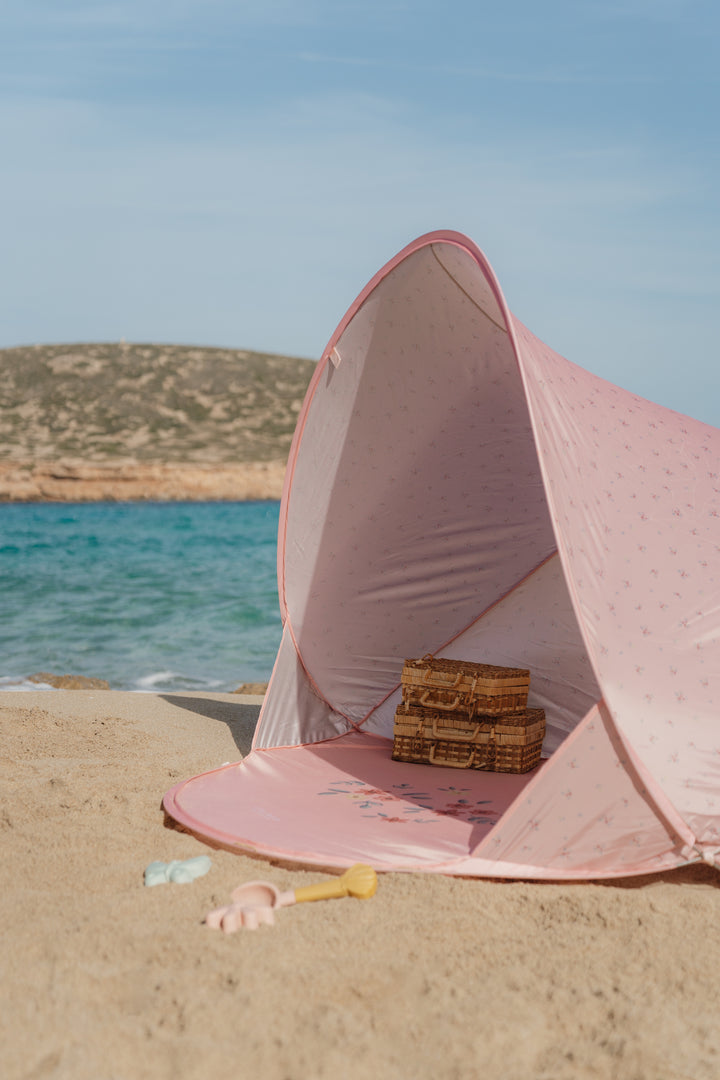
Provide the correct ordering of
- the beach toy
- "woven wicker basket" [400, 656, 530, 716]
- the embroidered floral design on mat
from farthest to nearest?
"woven wicker basket" [400, 656, 530, 716] < the embroidered floral design on mat < the beach toy

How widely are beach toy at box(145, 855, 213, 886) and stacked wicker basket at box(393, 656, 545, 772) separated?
5.45ft

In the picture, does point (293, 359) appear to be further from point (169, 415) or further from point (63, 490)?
point (63, 490)

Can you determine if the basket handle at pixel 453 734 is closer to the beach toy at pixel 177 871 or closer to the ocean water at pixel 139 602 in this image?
the beach toy at pixel 177 871

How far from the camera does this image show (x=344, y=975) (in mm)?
2275

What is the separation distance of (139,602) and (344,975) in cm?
1048

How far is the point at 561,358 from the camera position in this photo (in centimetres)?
374

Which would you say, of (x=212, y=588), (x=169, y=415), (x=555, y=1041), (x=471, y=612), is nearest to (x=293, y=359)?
(x=169, y=415)

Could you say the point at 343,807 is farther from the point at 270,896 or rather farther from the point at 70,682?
the point at 70,682

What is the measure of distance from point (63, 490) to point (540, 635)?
26996 mm

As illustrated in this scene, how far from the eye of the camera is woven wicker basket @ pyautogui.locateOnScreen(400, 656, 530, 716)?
4316mm

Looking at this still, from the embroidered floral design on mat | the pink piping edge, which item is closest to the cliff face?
the embroidered floral design on mat

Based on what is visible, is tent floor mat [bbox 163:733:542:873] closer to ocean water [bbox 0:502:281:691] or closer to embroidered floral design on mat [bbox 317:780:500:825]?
embroidered floral design on mat [bbox 317:780:500:825]

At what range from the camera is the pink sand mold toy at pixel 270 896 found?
2518 mm

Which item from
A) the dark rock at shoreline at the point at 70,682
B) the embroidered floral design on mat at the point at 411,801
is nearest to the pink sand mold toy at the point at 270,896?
the embroidered floral design on mat at the point at 411,801
